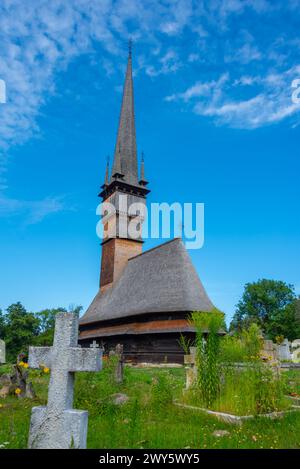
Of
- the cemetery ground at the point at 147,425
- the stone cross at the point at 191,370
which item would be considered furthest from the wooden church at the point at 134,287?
the cemetery ground at the point at 147,425

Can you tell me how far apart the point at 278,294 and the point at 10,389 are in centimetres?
5066

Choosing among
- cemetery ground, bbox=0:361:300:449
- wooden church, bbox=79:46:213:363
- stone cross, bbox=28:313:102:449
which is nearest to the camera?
stone cross, bbox=28:313:102:449

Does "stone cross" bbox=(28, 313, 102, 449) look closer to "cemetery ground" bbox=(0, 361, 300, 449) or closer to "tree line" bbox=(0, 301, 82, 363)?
"cemetery ground" bbox=(0, 361, 300, 449)

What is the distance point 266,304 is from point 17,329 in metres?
36.5

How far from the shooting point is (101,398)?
6.77 metres

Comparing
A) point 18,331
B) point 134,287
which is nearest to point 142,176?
point 134,287

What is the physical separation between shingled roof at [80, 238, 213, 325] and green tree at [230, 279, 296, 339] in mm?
25986

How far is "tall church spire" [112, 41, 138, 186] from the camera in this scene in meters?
37.1

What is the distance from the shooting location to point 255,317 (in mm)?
52469

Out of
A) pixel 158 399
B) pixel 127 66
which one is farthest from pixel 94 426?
pixel 127 66

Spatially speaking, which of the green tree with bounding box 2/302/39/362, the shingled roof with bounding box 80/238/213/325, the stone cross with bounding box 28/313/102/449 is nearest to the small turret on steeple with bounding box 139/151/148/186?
the shingled roof with bounding box 80/238/213/325

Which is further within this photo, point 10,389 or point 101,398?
point 10,389

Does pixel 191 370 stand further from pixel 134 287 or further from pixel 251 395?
pixel 134 287
